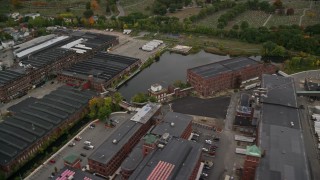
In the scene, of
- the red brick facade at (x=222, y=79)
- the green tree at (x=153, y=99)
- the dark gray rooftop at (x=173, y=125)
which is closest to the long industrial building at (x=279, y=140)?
the red brick facade at (x=222, y=79)

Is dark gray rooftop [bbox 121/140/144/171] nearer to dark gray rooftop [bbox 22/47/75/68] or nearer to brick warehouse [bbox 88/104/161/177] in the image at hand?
brick warehouse [bbox 88/104/161/177]

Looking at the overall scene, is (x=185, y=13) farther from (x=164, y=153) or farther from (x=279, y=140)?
(x=164, y=153)

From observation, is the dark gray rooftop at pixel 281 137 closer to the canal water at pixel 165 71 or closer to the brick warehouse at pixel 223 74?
the brick warehouse at pixel 223 74

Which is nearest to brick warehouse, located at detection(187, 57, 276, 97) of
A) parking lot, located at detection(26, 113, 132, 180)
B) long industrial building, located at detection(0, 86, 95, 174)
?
parking lot, located at detection(26, 113, 132, 180)

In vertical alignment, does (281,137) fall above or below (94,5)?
below

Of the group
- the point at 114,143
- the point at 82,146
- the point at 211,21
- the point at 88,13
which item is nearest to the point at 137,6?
the point at 88,13
